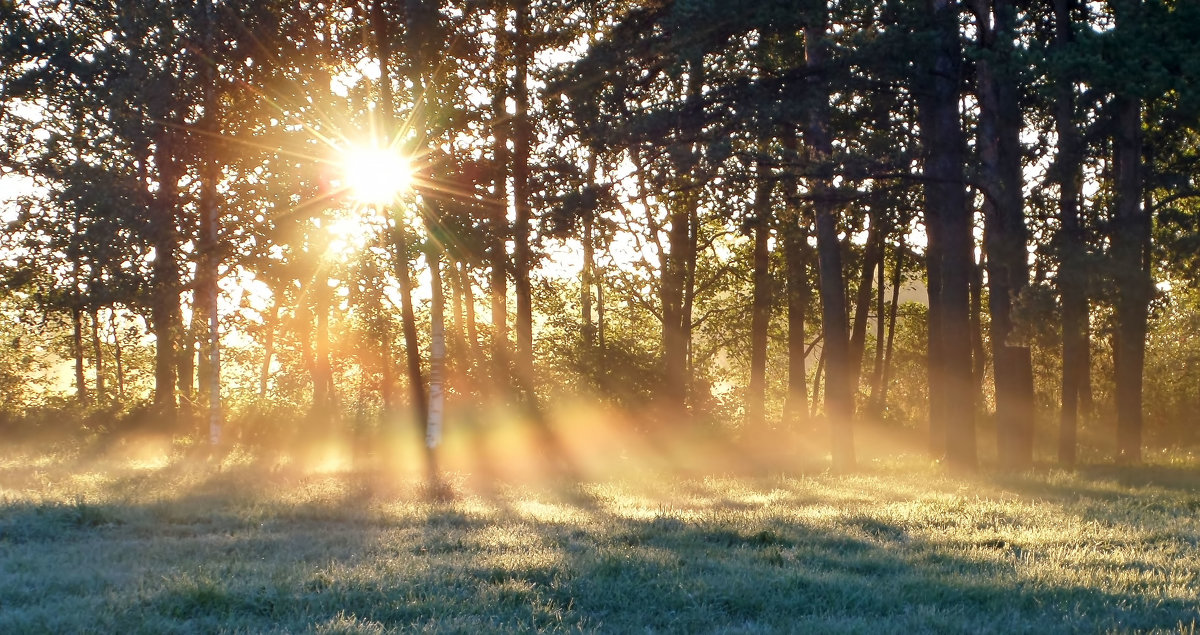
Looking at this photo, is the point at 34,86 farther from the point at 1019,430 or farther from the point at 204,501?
the point at 1019,430

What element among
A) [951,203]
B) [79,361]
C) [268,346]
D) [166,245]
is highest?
[166,245]

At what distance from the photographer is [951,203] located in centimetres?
2103

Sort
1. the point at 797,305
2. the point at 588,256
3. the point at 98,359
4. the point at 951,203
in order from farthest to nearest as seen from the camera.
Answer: the point at 98,359 → the point at 588,256 → the point at 797,305 → the point at 951,203

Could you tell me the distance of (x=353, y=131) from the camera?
25266mm

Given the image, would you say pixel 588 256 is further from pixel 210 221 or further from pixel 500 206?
pixel 210 221

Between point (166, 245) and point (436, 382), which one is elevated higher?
point (166, 245)

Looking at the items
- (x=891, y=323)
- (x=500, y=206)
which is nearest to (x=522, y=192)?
(x=500, y=206)

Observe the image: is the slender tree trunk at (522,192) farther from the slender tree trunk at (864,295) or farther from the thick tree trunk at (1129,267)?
the thick tree trunk at (1129,267)

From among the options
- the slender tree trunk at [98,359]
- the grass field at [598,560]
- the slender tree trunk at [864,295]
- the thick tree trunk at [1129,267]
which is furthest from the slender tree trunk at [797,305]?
the slender tree trunk at [98,359]

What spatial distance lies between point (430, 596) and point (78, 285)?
23.8 meters

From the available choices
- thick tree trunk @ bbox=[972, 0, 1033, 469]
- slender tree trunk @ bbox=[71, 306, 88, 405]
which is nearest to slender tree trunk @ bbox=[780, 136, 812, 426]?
thick tree trunk @ bbox=[972, 0, 1033, 469]

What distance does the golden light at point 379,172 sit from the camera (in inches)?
946

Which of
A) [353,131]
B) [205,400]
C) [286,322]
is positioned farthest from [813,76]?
[205,400]

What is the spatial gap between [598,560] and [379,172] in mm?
16548
